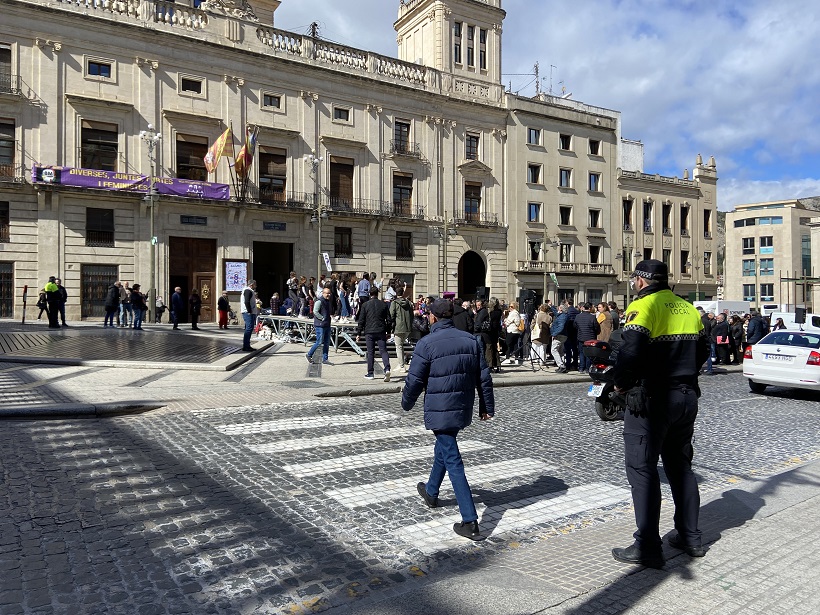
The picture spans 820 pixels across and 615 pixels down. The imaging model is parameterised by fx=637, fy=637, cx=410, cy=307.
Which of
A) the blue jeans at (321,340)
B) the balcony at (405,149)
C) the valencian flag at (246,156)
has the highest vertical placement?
the balcony at (405,149)

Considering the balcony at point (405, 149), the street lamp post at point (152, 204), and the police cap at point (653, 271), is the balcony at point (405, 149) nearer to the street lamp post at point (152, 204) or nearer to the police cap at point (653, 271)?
the street lamp post at point (152, 204)

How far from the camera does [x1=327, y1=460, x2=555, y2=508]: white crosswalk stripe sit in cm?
563

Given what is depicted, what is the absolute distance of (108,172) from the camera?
2959 centimetres

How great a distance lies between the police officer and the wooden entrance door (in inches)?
1201

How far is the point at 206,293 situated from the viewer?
3259 cm

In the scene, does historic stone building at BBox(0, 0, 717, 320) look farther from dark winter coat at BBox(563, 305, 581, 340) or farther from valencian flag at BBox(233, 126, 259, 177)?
dark winter coat at BBox(563, 305, 581, 340)

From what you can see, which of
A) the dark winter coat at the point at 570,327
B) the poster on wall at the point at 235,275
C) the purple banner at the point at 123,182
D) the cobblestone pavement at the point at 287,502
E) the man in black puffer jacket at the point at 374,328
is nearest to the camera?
the cobblestone pavement at the point at 287,502

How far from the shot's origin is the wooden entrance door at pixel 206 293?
32.4 metres

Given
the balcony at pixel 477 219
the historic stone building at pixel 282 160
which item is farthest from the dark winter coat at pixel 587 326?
the balcony at pixel 477 219

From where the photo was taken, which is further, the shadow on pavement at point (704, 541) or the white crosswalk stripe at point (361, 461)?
the white crosswalk stripe at point (361, 461)

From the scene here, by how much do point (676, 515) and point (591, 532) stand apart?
2.28ft

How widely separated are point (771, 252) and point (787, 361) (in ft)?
304

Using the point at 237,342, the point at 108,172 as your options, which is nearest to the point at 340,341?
the point at 237,342

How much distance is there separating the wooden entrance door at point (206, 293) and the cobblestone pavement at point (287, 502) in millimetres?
23659
